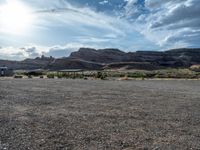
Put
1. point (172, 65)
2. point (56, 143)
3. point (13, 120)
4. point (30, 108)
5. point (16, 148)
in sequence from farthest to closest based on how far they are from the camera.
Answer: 1. point (172, 65)
2. point (30, 108)
3. point (13, 120)
4. point (56, 143)
5. point (16, 148)

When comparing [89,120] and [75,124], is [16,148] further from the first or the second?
[89,120]

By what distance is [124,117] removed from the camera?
15641mm

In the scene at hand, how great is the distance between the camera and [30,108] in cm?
1866

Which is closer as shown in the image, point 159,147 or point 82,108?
point 159,147

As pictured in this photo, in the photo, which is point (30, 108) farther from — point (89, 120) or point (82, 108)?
point (89, 120)

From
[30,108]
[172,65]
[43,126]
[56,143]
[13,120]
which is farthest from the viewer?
[172,65]

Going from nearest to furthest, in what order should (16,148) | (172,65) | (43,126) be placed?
(16,148) < (43,126) < (172,65)

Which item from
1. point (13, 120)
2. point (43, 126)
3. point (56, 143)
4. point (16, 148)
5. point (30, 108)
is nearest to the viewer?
point (16, 148)

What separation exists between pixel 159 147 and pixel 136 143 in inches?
31.2

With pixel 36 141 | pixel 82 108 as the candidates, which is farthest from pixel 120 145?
pixel 82 108

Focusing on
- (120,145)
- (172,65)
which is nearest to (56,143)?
(120,145)

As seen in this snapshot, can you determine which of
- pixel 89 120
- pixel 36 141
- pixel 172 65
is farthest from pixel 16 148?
pixel 172 65

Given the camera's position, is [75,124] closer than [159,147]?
No

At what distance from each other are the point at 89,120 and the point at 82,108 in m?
4.22
